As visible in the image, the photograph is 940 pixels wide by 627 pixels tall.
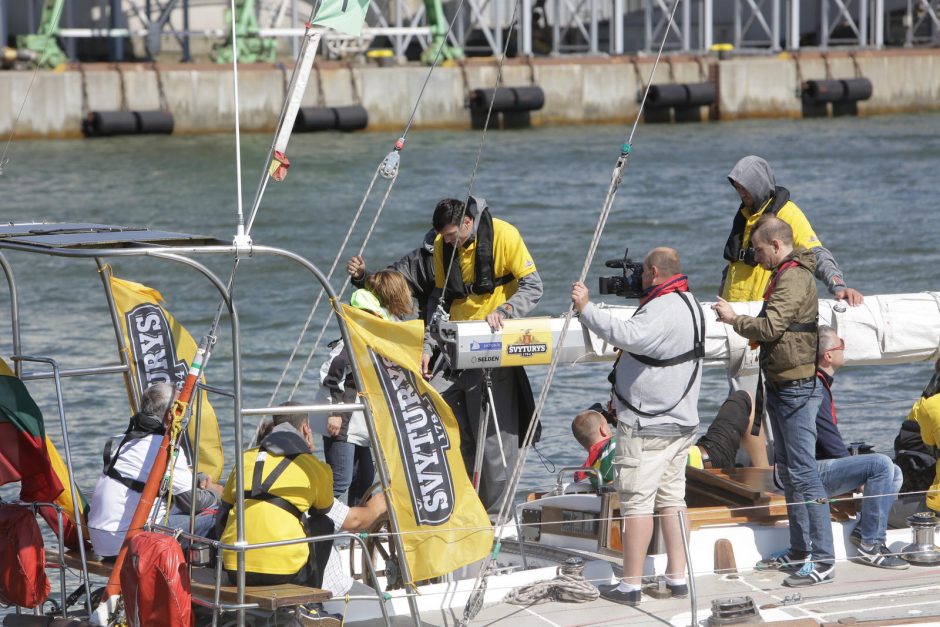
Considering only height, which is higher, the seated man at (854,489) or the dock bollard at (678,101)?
the dock bollard at (678,101)

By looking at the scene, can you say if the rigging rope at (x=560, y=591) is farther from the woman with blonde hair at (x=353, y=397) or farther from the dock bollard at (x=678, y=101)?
the dock bollard at (x=678, y=101)

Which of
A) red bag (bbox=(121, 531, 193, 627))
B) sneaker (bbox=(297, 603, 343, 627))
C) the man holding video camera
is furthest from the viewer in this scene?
the man holding video camera

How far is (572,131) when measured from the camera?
30828mm

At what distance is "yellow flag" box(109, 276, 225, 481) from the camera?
6184 mm

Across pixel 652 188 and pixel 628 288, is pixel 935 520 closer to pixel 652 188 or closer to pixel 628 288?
pixel 628 288

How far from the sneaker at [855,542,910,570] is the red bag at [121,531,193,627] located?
271 cm

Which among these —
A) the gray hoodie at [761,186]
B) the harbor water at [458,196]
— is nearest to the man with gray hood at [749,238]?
the gray hoodie at [761,186]

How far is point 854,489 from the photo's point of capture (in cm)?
582

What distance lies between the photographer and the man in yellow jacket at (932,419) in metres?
5.76

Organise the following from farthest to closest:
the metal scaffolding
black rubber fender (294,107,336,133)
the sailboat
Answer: the metal scaffolding, black rubber fender (294,107,336,133), the sailboat

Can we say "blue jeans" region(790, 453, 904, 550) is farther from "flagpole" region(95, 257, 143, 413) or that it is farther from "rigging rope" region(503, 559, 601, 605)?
"flagpole" region(95, 257, 143, 413)

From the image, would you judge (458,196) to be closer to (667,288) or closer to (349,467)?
(349,467)

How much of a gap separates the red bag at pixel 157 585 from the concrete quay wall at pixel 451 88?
2364 centimetres

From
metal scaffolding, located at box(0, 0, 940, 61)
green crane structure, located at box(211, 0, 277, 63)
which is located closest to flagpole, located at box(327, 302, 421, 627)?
metal scaffolding, located at box(0, 0, 940, 61)
